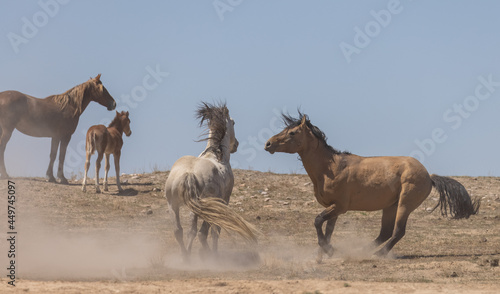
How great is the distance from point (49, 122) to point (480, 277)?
14296 mm

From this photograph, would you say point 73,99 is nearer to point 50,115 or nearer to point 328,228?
point 50,115

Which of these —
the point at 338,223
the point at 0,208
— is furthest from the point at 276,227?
the point at 0,208

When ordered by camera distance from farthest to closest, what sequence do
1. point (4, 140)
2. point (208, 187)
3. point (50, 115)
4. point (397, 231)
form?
point (50, 115), point (4, 140), point (397, 231), point (208, 187)

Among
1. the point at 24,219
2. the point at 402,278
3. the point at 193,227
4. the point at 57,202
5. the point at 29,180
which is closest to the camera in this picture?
the point at 402,278

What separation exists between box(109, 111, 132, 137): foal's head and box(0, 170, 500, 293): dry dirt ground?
1540 mm

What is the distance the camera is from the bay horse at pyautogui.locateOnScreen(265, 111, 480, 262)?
1220cm

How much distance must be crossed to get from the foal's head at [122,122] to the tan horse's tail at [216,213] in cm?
1058

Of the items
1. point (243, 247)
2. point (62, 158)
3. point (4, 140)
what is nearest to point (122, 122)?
point (62, 158)

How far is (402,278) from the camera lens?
9.99 metres

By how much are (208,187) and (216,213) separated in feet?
1.75

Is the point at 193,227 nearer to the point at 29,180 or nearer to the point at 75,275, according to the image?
the point at 75,275

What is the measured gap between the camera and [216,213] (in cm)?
1109

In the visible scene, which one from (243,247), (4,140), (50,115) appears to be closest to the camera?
(243,247)

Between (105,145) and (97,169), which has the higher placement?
(105,145)
